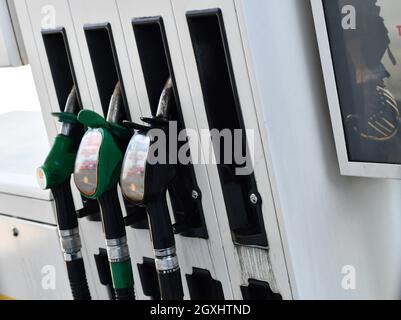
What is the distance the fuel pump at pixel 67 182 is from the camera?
1732 millimetres

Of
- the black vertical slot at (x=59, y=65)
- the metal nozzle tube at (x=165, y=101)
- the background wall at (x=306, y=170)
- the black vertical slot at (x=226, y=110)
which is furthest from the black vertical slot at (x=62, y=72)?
the background wall at (x=306, y=170)

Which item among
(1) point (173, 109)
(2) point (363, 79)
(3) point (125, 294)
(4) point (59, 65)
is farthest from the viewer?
(4) point (59, 65)

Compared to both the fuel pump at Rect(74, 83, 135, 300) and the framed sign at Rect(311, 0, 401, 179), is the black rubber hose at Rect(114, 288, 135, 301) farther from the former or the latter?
the framed sign at Rect(311, 0, 401, 179)

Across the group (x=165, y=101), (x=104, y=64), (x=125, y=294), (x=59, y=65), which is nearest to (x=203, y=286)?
(x=125, y=294)

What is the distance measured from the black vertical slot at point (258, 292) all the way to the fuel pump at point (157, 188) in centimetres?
13

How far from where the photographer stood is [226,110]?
4.85 ft

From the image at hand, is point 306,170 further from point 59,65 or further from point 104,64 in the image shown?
point 59,65

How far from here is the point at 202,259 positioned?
1.63 metres

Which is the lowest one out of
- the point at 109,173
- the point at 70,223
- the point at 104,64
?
the point at 70,223

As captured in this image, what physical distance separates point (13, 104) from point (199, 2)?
7.59 ft

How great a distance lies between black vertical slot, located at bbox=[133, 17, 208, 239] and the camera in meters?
1.55

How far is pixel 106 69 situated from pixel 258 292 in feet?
1.96
